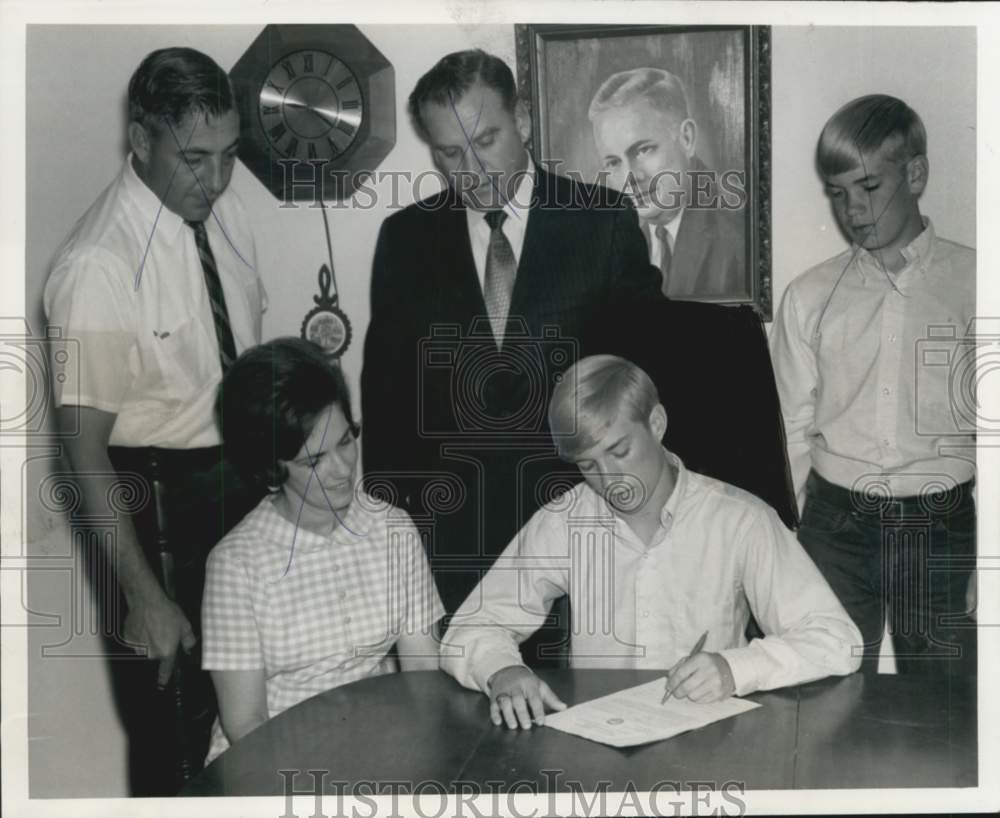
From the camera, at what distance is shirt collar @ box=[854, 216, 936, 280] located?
280cm

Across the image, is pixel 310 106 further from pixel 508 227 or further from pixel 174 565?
pixel 174 565

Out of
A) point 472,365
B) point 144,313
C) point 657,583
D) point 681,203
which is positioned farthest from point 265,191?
point 657,583

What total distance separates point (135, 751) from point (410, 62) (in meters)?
1.74

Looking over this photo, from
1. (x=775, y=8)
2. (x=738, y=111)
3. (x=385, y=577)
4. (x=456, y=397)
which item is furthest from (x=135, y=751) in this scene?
(x=775, y=8)

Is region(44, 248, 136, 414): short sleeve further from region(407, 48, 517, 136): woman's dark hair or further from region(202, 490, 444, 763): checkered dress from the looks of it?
region(407, 48, 517, 136): woman's dark hair

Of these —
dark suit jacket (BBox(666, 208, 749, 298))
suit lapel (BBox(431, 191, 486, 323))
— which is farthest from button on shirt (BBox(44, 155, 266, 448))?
dark suit jacket (BBox(666, 208, 749, 298))

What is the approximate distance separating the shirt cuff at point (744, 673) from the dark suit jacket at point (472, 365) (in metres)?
0.57

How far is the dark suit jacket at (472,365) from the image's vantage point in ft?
9.07

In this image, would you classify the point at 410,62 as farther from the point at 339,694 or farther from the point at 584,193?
the point at 339,694

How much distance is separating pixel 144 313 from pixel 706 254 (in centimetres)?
133

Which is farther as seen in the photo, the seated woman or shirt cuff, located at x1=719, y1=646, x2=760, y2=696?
the seated woman

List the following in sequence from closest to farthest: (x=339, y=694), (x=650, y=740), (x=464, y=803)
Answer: (x=650, y=740)
(x=339, y=694)
(x=464, y=803)

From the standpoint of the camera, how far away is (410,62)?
108 inches

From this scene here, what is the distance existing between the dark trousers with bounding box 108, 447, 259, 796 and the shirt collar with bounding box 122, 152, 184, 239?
52cm
